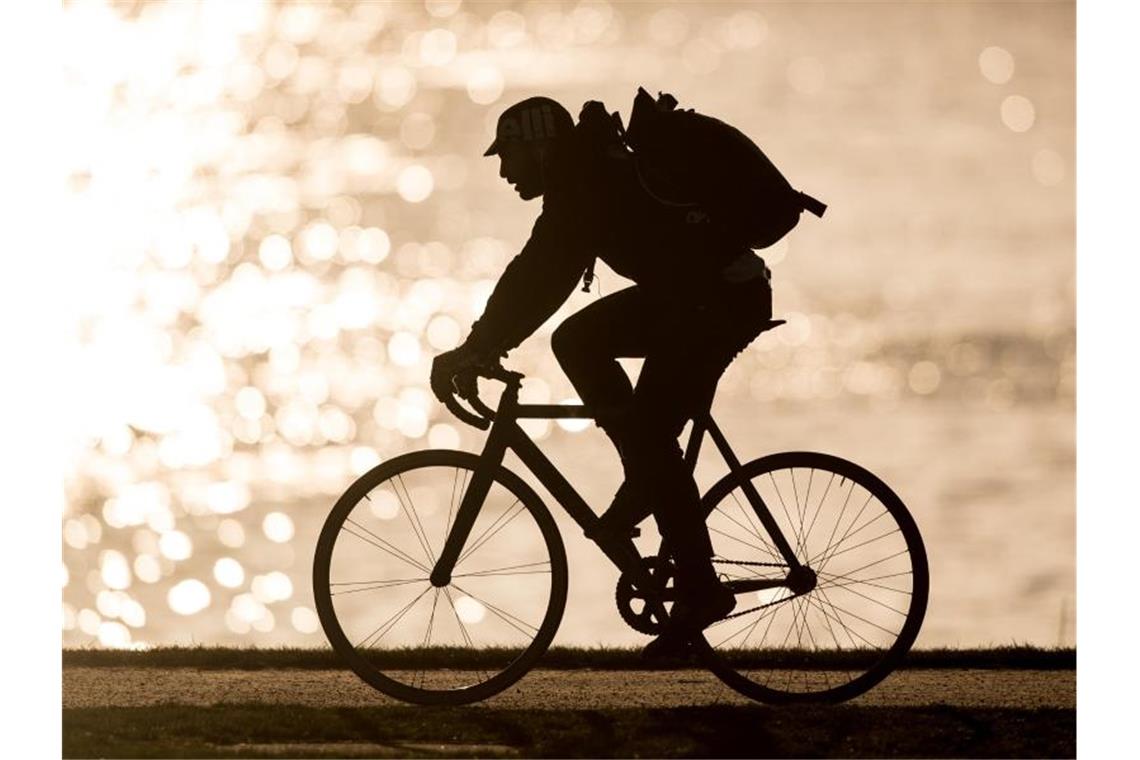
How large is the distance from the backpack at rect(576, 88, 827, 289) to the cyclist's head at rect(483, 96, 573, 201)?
0.36ft

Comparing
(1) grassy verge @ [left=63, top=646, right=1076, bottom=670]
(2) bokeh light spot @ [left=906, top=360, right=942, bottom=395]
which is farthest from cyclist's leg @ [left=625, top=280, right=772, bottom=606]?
(2) bokeh light spot @ [left=906, top=360, right=942, bottom=395]

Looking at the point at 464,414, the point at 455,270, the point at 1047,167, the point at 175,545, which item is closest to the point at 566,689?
the point at 464,414

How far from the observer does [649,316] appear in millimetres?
7645

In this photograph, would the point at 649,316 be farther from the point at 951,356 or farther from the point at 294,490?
the point at 294,490

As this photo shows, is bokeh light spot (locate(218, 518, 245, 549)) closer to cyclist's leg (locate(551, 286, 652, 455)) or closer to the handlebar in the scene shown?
the handlebar

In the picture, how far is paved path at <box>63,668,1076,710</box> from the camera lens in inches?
318

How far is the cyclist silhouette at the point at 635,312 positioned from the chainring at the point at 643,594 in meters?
0.06

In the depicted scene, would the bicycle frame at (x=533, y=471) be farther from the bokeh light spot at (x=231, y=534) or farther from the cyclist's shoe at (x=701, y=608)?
the bokeh light spot at (x=231, y=534)

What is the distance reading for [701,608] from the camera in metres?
7.70

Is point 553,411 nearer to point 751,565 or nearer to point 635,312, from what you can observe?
point 635,312

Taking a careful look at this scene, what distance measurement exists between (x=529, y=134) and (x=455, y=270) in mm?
30752

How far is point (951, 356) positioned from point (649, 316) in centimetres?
2195
